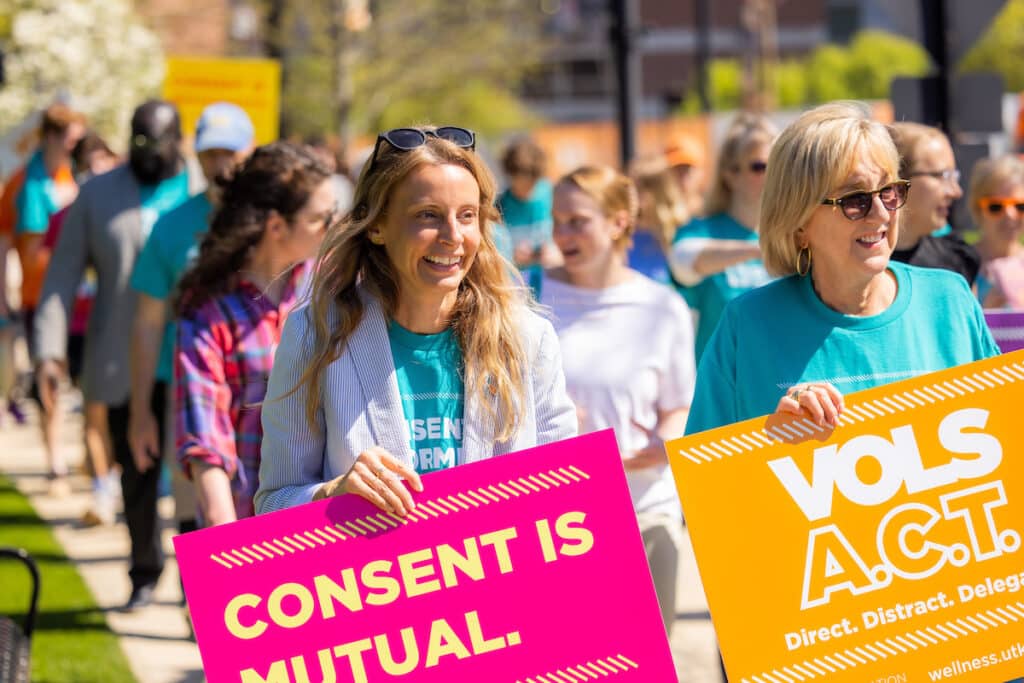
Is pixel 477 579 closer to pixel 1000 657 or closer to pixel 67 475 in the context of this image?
pixel 1000 657

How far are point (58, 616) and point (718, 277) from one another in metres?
3.49

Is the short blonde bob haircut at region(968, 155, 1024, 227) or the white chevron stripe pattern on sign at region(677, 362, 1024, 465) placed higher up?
the short blonde bob haircut at region(968, 155, 1024, 227)

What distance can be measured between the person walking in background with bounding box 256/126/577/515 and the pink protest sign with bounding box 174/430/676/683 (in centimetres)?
13

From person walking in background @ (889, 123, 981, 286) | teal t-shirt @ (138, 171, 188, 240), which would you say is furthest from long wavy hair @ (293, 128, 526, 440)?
teal t-shirt @ (138, 171, 188, 240)

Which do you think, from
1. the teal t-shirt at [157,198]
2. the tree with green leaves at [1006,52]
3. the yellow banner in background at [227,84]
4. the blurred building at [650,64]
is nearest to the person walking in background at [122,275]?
the teal t-shirt at [157,198]

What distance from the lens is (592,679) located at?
3.14m

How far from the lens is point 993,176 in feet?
19.4

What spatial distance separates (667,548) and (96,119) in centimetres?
1547

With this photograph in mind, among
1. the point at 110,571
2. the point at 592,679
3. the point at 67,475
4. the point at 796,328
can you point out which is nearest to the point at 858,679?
the point at 592,679

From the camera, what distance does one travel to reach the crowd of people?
3.28 metres

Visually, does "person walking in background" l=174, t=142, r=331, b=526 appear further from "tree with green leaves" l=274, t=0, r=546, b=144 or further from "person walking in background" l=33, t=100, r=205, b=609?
"tree with green leaves" l=274, t=0, r=546, b=144

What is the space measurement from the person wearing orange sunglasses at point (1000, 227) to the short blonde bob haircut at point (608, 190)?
138cm

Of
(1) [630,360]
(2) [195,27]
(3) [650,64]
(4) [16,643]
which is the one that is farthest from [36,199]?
(3) [650,64]

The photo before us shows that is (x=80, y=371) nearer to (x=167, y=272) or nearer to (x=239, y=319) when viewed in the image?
(x=167, y=272)
